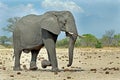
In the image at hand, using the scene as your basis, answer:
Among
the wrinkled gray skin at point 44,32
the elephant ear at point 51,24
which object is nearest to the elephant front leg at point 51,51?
the wrinkled gray skin at point 44,32

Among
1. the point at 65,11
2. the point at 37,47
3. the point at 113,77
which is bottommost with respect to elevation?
the point at 113,77

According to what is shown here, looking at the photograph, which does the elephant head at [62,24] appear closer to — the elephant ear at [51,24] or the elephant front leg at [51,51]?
the elephant ear at [51,24]

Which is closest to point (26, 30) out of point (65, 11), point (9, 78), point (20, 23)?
point (20, 23)

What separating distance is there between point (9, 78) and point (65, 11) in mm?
5442

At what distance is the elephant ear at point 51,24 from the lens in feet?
69.4

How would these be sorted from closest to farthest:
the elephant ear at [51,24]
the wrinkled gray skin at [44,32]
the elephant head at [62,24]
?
1. the elephant head at [62,24]
2. the wrinkled gray skin at [44,32]
3. the elephant ear at [51,24]

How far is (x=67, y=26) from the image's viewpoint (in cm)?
2092

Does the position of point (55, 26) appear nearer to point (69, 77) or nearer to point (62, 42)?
point (69, 77)

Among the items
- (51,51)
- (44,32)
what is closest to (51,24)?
(44,32)

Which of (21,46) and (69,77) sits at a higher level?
(21,46)

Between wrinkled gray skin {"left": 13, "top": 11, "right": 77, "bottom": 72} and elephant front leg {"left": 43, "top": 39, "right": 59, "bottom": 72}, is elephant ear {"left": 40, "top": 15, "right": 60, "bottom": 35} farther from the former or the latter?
elephant front leg {"left": 43, "top": 39, "right": 59, "bottom": 72}

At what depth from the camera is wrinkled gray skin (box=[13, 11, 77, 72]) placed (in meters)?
21.0

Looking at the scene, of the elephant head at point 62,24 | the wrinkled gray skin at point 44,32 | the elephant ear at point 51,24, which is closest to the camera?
the elephant head at point 62,24

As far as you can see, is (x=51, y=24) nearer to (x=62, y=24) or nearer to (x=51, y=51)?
(x=62, y=24)
